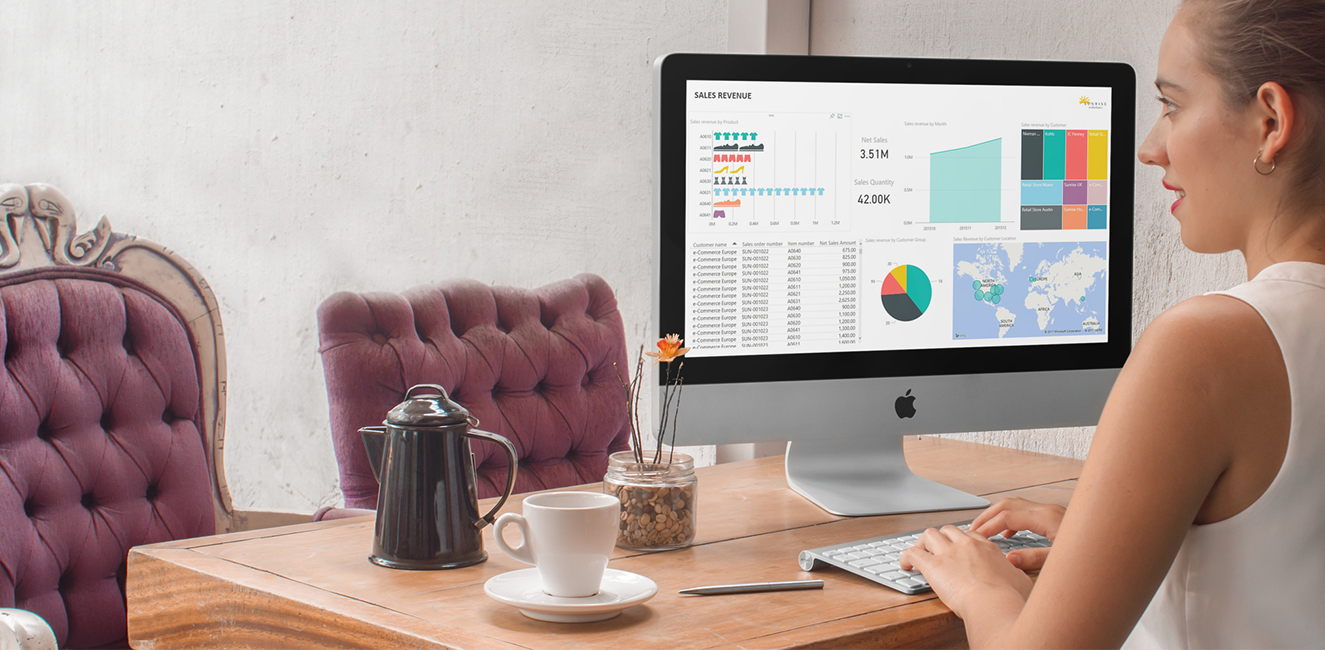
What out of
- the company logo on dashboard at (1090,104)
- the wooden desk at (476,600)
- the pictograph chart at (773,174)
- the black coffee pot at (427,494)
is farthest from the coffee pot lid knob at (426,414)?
the company logo on dashboard at (1090,104)

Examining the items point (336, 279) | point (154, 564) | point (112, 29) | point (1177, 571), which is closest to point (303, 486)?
point (336, 279)

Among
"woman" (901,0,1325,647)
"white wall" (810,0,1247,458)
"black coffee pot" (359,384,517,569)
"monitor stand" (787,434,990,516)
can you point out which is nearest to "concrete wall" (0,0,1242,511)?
"white wall" (810,0,1247,458)

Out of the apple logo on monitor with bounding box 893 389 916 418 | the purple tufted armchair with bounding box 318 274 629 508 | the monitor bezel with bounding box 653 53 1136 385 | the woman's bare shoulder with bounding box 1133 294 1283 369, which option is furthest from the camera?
the purple tufted armchair with bounding box 318 274 629 508

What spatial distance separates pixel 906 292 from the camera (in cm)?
129

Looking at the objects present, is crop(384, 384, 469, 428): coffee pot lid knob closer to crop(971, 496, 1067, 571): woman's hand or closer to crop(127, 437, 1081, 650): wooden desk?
crop(127, 437, 1081, 650): wooden desk

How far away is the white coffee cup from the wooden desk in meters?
0.03

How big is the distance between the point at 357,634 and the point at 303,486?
2372mm

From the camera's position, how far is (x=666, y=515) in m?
1.05

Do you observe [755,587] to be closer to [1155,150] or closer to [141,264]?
[1155,150]

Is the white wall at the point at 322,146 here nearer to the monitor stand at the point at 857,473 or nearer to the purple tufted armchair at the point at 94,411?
the purple tufted armchair at the point at 94,411

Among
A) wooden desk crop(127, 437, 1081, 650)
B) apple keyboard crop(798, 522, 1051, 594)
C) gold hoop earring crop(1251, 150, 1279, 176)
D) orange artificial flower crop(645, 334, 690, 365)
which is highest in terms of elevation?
gold hoop earring crop(1251, 150, 1279, 176)

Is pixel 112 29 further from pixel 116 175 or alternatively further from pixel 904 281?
pixel 904 281

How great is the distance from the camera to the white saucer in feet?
2.66

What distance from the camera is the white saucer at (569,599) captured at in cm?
81
